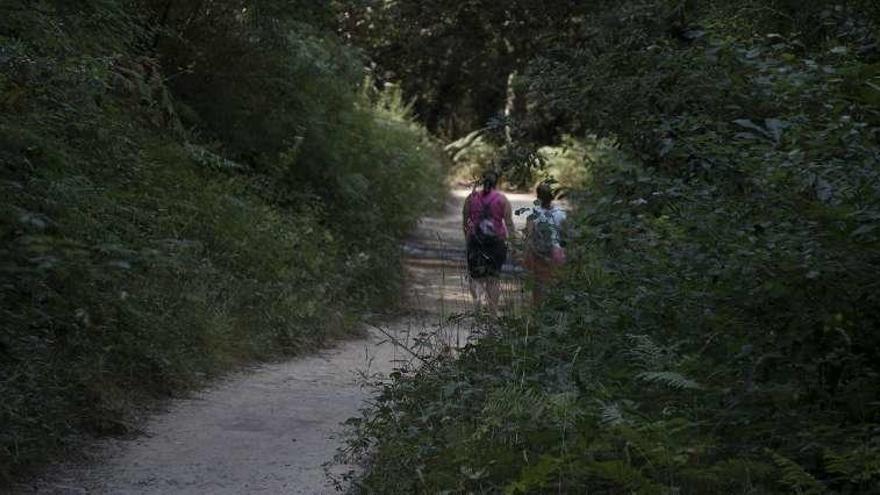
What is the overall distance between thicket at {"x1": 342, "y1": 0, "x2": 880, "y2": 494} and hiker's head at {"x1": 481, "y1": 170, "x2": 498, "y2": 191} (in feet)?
8.09

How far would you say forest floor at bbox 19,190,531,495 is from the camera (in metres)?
7.98

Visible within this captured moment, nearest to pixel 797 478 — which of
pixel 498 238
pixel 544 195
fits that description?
pixel 544 195

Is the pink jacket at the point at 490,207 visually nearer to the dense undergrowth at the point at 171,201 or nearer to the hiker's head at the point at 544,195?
the hiker's head at the point at 544,195

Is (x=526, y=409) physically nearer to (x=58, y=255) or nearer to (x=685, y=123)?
(x=685, y=123)

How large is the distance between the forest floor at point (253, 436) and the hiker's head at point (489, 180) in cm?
139

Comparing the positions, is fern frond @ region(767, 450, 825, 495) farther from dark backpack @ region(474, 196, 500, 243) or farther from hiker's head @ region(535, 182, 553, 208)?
dark backpack @ region(474, 196, 500, 243)

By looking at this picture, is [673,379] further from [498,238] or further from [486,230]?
[486,230]

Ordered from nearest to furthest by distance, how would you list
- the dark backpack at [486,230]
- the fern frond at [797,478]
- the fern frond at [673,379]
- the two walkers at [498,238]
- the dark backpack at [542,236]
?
the fern frond at [797,478], the fern frond at [673,379], the dark backpack at [542,236], the two walkers at [498,238], the dark backpack at [486,230]

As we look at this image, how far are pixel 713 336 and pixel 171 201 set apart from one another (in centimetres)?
824

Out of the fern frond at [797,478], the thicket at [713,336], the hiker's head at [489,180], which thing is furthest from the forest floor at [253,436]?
the fern frond at [797,478]

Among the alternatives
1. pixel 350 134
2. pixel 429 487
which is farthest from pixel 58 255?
pixel 350 134

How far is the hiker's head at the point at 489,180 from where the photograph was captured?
1171 cm

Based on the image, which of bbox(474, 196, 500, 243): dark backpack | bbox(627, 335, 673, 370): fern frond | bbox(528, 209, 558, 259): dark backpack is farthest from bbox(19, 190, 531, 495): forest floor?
bbox(627, 335, 673, 370): fern frond

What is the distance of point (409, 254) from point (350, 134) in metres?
3.16
